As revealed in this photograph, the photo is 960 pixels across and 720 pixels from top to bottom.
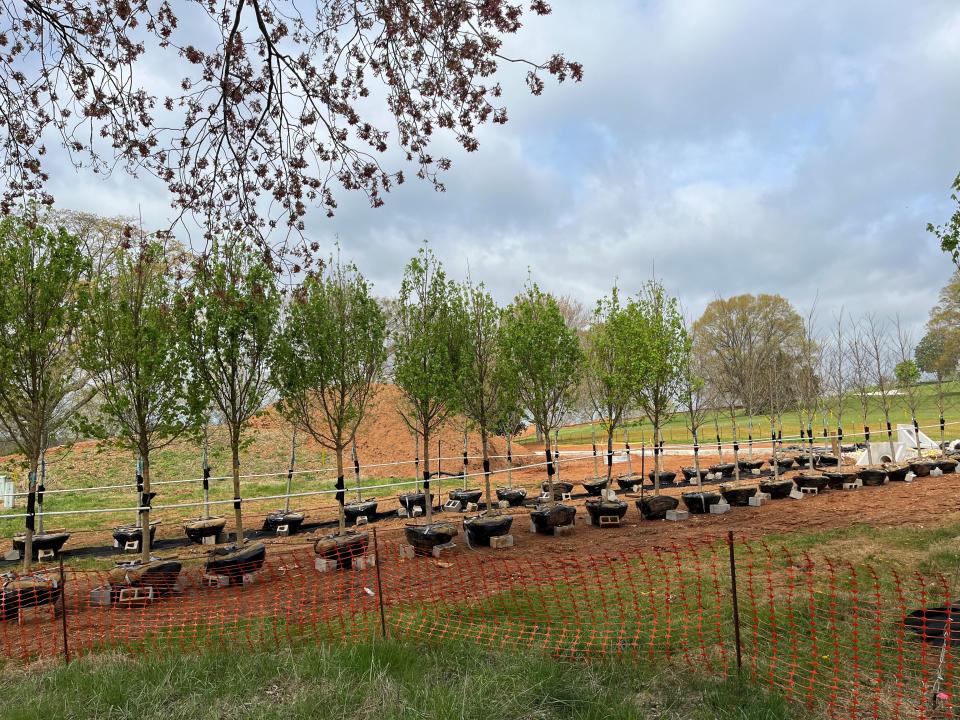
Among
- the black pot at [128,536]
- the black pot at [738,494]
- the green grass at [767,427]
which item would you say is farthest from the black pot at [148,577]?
the green grass at [767,427]

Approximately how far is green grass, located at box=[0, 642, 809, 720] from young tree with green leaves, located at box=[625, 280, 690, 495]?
393 inches

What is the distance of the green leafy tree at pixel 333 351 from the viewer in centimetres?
1109

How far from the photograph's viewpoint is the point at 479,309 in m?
12.6

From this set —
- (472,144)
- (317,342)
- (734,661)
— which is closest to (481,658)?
(734,661)

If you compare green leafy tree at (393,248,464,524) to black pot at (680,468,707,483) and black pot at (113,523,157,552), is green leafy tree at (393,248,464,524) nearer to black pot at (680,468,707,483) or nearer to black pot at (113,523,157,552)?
black pot at (113,523,157,552)

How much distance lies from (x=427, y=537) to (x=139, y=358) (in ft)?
A: 18.3

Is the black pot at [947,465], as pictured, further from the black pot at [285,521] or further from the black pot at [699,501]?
the black pot at [285,521]

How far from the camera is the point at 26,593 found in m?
7.93

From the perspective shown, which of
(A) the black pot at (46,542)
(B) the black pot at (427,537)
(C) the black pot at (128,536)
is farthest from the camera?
(C) the black pot at (128,536)

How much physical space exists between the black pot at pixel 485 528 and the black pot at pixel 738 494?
19.7ft

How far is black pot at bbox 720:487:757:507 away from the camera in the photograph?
14180mm

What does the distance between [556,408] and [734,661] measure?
29.5 ft

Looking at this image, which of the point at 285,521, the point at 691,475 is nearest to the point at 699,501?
the point at 691,475

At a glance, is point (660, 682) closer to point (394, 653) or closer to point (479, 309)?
point (394, 653)
